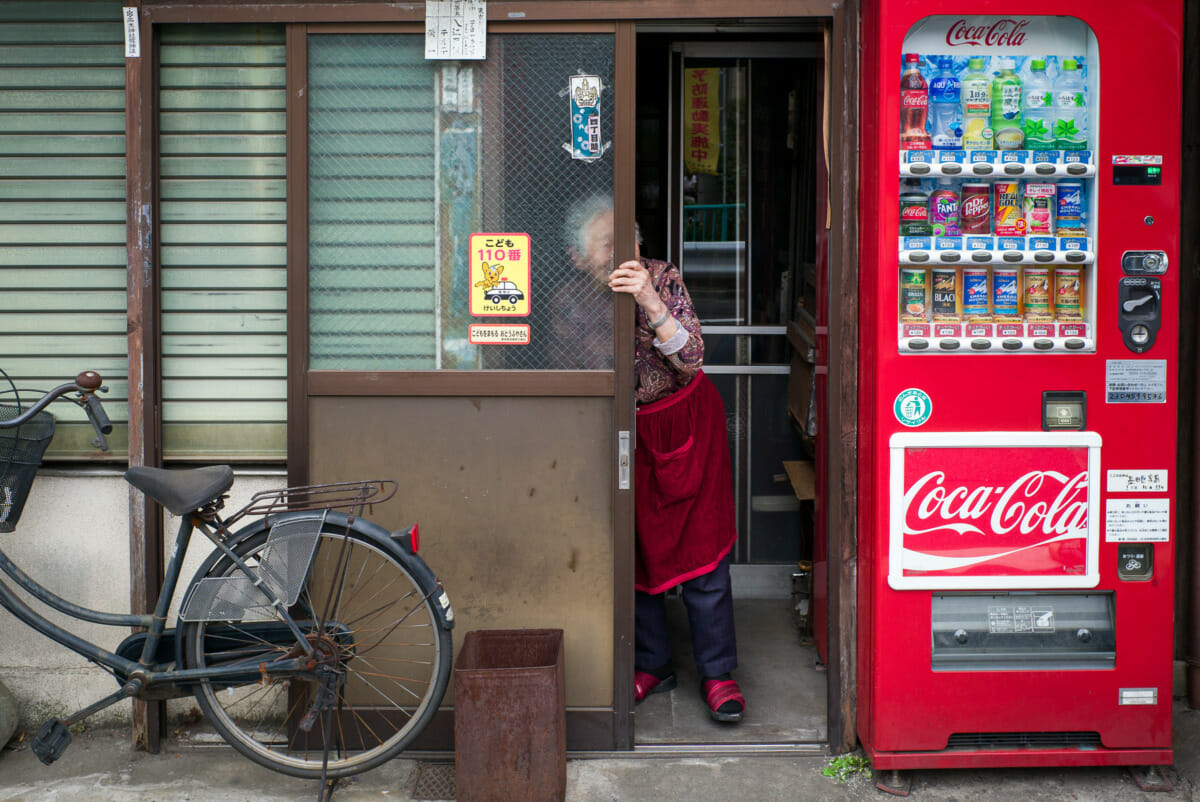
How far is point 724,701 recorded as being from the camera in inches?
174

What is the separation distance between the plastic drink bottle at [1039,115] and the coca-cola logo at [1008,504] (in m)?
1.18

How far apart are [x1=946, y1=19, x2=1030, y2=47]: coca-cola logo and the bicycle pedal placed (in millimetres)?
3977

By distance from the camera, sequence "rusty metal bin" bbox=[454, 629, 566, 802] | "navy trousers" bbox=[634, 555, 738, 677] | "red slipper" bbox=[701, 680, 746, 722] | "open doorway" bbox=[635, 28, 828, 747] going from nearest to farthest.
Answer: "rusty metal bin" bbox=[454, 629, 566, 802]
"red slipper" bbox=[701, 680, 746, 722]
"navy trousers" bbox=[634, 555, 738, 677]
"open doorway" bbox=[635, 28, 828, 747]

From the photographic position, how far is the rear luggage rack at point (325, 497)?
148 inches

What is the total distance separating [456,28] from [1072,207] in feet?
7.68

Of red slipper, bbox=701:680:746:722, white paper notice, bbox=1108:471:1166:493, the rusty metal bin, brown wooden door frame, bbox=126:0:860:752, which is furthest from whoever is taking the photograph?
red slipper, bbox=701:680:746:722

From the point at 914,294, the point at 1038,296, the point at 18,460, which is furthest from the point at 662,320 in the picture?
the point at 18,460

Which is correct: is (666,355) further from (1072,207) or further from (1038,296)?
(1072,207)

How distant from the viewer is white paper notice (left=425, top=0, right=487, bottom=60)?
4.00 m

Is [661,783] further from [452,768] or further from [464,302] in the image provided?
[464,302]

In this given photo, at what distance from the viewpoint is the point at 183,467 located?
432 cm

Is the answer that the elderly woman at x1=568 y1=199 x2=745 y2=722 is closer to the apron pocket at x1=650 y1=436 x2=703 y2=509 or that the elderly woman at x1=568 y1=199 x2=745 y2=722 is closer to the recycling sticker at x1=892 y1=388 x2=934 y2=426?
the apron pocket at x1=650 y1=436 x2=703 y2=509

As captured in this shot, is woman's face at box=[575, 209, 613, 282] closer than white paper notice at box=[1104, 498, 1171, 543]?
No

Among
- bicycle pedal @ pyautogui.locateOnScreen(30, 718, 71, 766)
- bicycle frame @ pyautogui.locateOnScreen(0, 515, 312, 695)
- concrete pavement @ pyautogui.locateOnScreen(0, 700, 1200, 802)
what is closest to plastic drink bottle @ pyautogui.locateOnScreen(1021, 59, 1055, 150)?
concrete pavement @ pyautogui.locateOnScreen(0, 700, 1200, 802)
